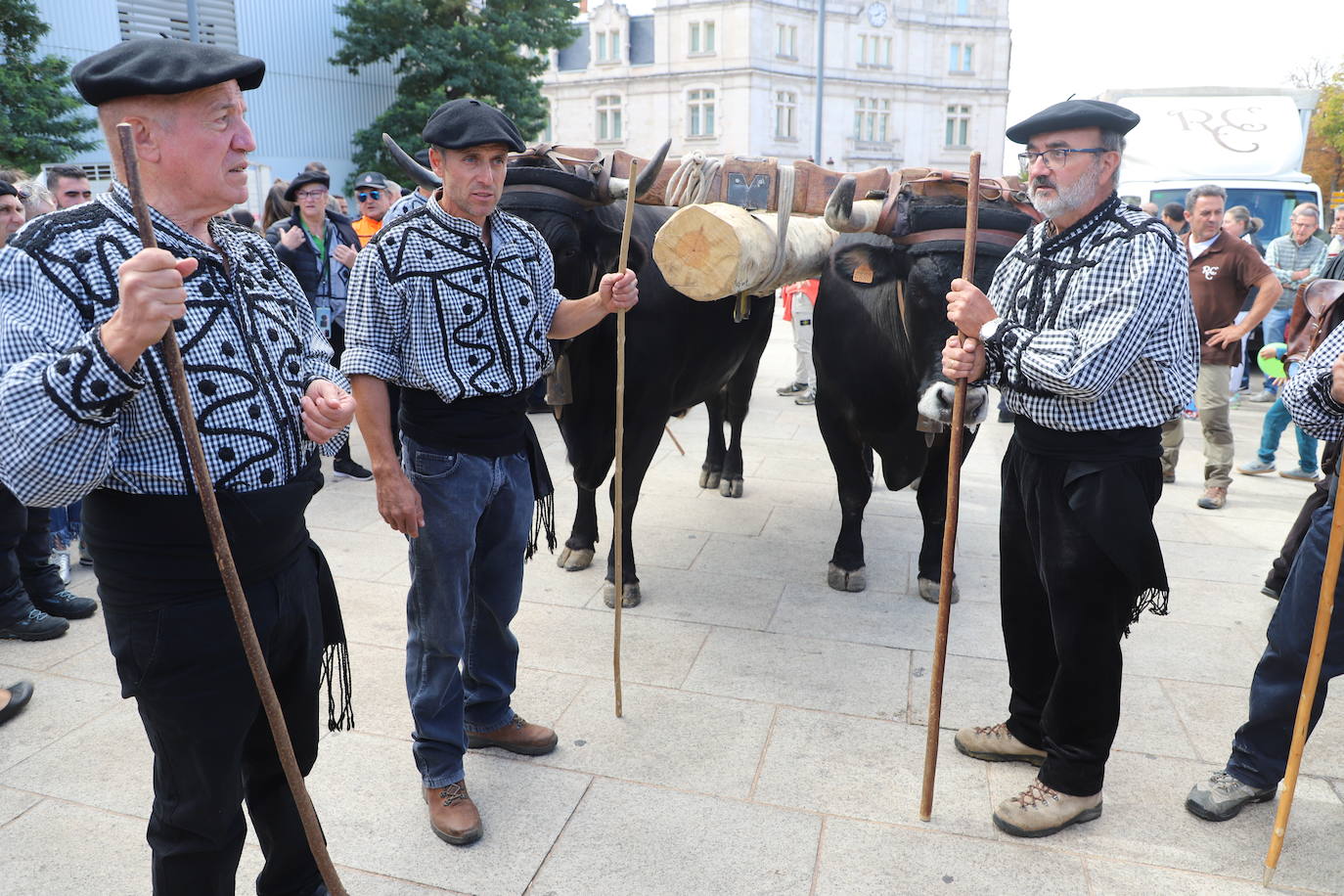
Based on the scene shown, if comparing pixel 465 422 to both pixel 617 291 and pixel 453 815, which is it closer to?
pixel 617 291

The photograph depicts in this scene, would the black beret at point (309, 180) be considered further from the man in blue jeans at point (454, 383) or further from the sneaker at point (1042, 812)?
the sneaker at point (1042, 812)

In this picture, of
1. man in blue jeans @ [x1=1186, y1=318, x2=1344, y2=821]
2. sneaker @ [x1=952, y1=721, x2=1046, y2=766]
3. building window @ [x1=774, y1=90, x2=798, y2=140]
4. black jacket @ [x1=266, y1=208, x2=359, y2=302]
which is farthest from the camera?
building window @ [x1=774, y1=90, x2=798, y2=140]

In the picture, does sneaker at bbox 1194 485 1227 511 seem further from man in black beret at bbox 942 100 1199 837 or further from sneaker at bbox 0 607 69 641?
sneaker at bbox 0 607 69 641

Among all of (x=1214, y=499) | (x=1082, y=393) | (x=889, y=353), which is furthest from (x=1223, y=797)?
(x=1214, y=499)

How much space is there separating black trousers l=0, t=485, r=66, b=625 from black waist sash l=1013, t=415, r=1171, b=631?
3785mm

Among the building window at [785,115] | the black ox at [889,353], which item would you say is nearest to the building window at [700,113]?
the building window at [785,115]

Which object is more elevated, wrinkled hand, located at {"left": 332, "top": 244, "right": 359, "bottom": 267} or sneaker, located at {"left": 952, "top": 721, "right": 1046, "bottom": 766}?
wrinkled hand, located at {"left": 332, "top": 244, "right": 359, "bottom": 267}

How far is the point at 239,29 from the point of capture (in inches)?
715

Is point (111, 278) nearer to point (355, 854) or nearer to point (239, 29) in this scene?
point (355, 854)

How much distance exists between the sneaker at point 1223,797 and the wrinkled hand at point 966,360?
60.2 inches

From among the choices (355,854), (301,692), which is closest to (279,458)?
(301,692)

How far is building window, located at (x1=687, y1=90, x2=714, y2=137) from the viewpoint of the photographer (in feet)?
138

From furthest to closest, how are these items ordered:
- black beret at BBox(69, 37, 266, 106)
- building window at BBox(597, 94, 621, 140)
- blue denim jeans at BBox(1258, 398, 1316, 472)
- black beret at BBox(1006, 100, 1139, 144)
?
building window at BBox(597, 94, 621, 140) < blue denim jeans at BBox(1258, 398, 1316, 472) < black beret at BBox(1006, 100, 1139, 144) < black beret at BBox(69, 37, 266, 106)

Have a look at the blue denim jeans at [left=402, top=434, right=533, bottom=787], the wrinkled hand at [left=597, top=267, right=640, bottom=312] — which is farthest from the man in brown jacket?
the blue denim jeans at [left=402, top=434, right=533, bottom=787]
